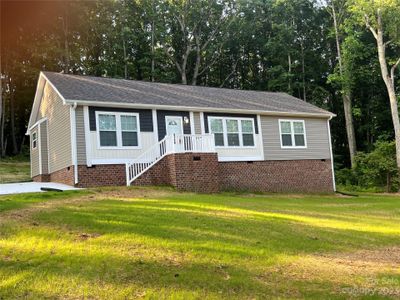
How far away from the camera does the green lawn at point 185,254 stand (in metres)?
5.29

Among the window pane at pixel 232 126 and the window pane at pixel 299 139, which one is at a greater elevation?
the window pane at pixel 232 126

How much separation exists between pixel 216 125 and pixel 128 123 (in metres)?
4.31

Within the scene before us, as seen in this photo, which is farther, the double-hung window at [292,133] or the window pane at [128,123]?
the double-hung window at [292,133]

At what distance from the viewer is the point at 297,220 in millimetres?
10539

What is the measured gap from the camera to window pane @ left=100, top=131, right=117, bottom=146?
1736 centimetres

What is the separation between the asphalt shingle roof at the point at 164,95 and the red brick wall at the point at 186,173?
3047 mm

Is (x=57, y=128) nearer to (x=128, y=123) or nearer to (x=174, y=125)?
(x=128, y=123)

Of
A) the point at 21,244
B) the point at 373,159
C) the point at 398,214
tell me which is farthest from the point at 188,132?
the point at 373,159

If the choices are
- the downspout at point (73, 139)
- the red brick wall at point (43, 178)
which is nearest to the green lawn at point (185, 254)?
the downspout at point (73, 139)

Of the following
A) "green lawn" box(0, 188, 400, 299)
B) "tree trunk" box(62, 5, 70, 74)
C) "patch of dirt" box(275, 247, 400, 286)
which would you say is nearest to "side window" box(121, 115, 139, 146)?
"green lawn" box(0, 188, 400, 299)

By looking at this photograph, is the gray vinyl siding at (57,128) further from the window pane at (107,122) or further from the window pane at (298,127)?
the window pane at (298,127)

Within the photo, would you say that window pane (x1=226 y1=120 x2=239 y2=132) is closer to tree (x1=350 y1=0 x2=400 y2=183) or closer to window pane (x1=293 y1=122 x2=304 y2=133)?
window pane (x1=293 y1=122 x2=304 y2=133)

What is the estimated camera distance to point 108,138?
57.5 feet

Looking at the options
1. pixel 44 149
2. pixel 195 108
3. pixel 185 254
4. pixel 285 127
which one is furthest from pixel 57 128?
pixel 185 254
